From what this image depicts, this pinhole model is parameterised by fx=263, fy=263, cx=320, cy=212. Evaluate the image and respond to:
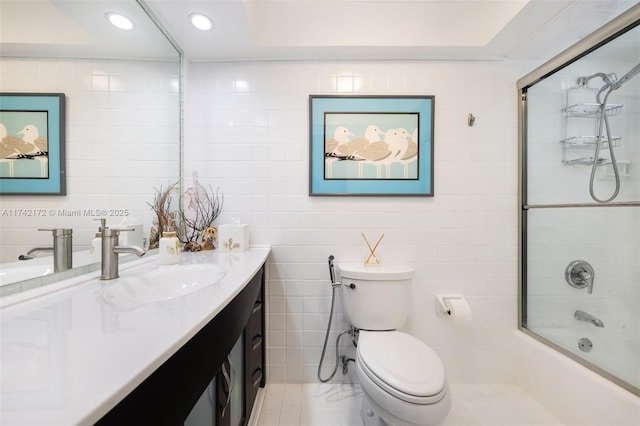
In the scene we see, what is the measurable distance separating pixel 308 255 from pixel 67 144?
3.89 feet

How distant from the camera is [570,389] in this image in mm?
1312

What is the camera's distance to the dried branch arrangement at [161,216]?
1.36 meters

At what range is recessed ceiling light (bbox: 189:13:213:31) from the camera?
1.29 m

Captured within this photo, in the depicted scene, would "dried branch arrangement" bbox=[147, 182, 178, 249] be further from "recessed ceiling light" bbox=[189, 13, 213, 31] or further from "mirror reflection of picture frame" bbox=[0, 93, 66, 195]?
"recessed ceiling light" bbox=[189, 13, 213, 31]

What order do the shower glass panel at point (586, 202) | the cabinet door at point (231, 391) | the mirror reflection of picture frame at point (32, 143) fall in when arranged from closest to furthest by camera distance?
the mirror reflection of picture frame at point (32, 143) → the cabinet door at point (231, 391) → the shower glass panel at point (586, 202)

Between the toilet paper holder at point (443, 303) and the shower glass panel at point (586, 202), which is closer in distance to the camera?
the shower glass panel at point (586, 202)

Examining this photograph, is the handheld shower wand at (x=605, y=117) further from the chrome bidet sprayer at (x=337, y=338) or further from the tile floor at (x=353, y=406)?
the chrome bidet sprayer at (x=337, y=338)

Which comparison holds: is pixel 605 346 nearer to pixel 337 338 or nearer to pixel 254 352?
pixel 337 338

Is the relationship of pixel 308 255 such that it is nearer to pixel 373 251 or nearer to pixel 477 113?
pixel 373 251

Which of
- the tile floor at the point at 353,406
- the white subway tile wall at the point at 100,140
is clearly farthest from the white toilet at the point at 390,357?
the white subway tile wall at the point at 100,140

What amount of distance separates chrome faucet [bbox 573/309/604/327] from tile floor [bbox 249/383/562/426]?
533 mm

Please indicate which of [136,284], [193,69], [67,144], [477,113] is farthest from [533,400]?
[193,69]

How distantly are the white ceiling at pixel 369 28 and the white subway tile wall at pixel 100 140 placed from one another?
0.59ft

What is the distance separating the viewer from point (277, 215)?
1.63 meters
